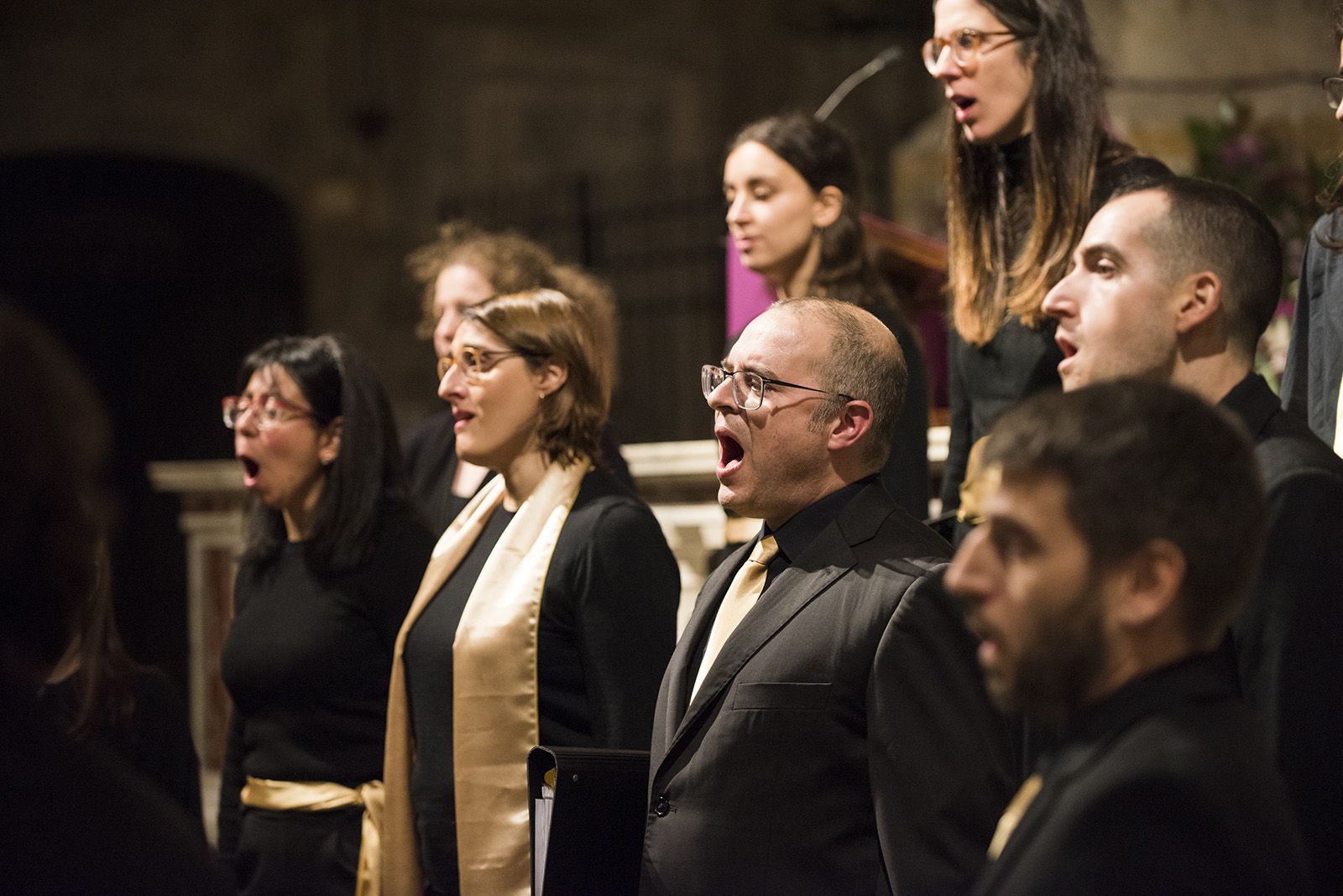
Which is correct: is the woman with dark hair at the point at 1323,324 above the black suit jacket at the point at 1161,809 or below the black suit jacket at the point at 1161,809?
above

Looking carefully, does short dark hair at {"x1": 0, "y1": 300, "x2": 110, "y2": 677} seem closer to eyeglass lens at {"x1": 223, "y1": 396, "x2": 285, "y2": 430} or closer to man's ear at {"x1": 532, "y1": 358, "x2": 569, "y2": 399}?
man's ear at {"x1": 532, "y1": 358, "x2": 569, "y2": 399}

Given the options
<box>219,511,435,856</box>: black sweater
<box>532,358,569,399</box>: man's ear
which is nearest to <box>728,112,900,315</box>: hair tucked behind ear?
<box>532,358,569,399</box>: man's ear

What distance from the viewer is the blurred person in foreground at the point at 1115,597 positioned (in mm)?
1432

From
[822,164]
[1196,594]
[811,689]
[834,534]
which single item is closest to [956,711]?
[811,689]

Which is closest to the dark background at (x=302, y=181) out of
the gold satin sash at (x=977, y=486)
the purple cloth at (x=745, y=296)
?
the purple cloth at (x=745, y=296)

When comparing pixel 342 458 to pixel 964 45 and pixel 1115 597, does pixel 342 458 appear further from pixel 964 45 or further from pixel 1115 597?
pixel 1115 597

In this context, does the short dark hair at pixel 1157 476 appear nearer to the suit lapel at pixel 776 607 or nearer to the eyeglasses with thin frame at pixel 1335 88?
the suit lapel at pixel 776 607

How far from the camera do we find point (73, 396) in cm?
155

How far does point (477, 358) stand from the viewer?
3312 mm

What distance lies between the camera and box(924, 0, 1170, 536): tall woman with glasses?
3047mm

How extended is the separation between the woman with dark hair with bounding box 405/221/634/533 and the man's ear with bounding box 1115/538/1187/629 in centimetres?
261

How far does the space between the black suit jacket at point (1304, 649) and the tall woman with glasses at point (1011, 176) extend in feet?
3.59

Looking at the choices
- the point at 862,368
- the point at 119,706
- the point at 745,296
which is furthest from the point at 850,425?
the point at 745,296

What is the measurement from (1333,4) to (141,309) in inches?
333
